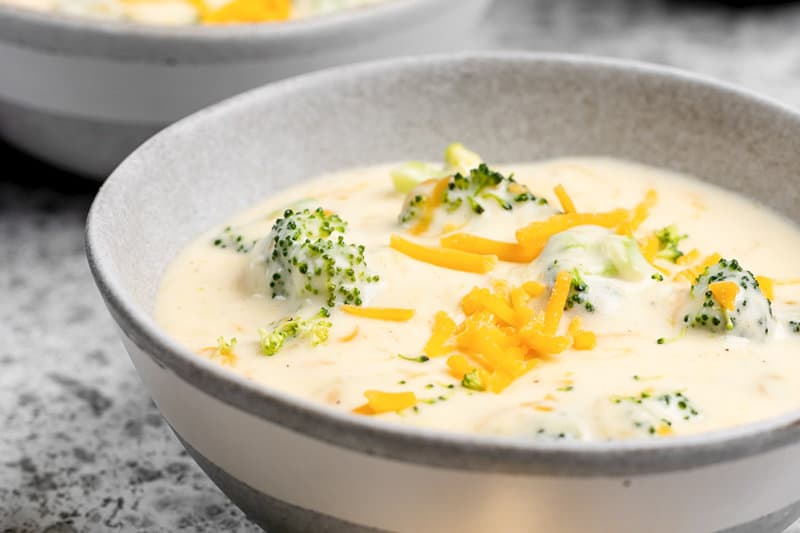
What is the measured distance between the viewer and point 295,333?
2172 millimetres

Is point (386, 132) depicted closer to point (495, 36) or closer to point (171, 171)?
point (171, 171)

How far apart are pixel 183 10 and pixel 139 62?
1.71 feet

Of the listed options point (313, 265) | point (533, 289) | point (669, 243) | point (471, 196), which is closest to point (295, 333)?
point (313, 265)

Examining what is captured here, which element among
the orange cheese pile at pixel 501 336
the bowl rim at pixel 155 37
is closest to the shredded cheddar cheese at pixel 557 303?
the orange cheese pile at pixel 501 336

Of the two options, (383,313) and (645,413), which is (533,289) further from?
(645,413)

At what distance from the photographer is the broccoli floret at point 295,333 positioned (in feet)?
7.05

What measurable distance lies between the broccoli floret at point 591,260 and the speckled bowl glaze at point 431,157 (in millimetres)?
527

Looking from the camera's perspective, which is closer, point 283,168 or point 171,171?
point 171,171

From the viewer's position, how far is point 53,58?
3275 mm

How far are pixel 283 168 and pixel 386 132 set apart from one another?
0.27 metres

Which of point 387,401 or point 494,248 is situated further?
point 494,248

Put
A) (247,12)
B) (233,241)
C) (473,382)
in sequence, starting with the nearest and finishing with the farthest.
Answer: (473,382), (233,241), (247,12)

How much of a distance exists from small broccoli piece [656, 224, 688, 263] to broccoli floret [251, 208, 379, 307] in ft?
1.90

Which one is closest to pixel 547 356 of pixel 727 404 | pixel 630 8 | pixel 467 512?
pixel 727 404
